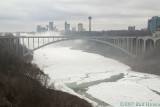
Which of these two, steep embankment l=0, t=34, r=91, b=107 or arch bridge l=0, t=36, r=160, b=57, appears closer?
steep embankment l=0, t=34, r=91, b=107

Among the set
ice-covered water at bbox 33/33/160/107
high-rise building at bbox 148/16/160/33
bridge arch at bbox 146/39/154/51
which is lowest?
ice-covered water at bbox 33/33/160/107

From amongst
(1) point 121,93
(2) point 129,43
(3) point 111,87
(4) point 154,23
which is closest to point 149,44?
(2) point 129,43

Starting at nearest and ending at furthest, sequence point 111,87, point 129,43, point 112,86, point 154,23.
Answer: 1. point 111,87
2. point 112,86
3. point 129,43
4. point 154,23

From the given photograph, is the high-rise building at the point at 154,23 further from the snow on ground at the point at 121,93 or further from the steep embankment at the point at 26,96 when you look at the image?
the steep embankment at the point at 26,96

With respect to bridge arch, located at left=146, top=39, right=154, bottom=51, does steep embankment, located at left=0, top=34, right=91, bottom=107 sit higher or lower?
lower

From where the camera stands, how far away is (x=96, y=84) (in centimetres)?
2978

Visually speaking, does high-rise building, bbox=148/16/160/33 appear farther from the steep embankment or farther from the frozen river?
the steep embankment

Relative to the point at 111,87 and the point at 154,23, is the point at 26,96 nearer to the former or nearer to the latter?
the point at 111,87

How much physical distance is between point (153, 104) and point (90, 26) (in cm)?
7951

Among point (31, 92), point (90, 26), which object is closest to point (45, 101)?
point (31, 92)

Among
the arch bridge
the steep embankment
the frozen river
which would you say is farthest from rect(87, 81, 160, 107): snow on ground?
the arch bridge

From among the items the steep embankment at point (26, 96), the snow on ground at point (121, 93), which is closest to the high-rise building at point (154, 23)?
the snow on ground at point (121, 93)

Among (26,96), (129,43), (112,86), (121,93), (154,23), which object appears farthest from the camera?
(154,23)

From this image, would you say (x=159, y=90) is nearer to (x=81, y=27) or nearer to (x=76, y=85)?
(x=76, y=85)
